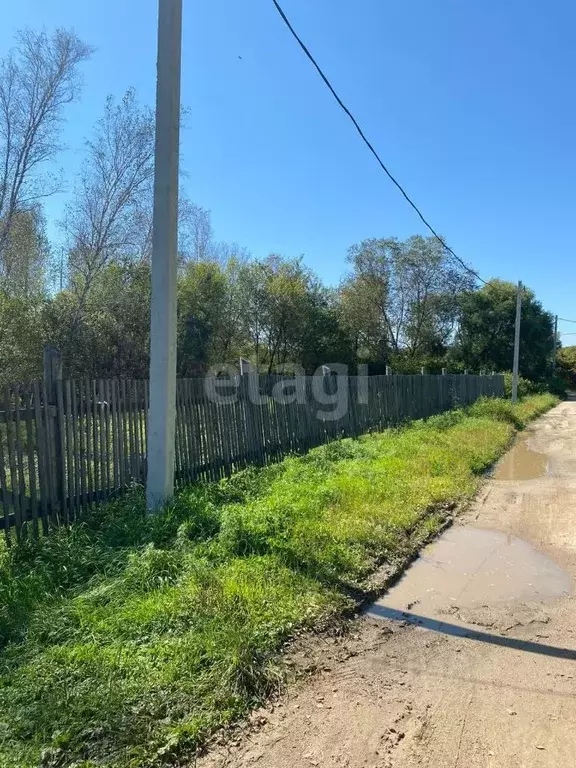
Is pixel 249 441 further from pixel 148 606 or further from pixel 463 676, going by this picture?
pixel 463 676

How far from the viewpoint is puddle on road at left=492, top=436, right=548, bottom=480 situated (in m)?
9.54

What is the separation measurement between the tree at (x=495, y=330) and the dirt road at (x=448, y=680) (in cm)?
3385

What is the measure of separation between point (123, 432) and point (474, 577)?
3836mm

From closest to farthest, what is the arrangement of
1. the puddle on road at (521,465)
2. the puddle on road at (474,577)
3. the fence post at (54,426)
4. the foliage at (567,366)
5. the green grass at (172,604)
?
the green grass at (172,604) → the puddle on road at (474,577) → the fence post at (54,426) → the puddle on road at (521,465) → the foliage at (567,366)

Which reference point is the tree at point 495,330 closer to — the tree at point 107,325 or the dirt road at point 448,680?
the tree at point 107,325

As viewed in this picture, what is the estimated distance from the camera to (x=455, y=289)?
126 feet

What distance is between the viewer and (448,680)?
3055 mm

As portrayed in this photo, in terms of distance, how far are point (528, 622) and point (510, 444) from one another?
35.3 ft

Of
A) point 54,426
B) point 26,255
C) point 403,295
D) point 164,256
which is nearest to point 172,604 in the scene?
point 54,426

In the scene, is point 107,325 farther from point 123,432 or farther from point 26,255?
point 123,432

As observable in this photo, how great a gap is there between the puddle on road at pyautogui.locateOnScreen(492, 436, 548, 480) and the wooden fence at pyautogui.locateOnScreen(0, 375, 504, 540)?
3.26 m

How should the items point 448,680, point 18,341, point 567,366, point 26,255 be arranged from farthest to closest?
point 567,366
point 26,255
point 18,341
point 448,680

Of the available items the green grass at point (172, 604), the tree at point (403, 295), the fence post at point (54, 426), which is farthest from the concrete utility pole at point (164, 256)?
the tree at point (403, 295)

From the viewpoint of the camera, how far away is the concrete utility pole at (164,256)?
5.11m
